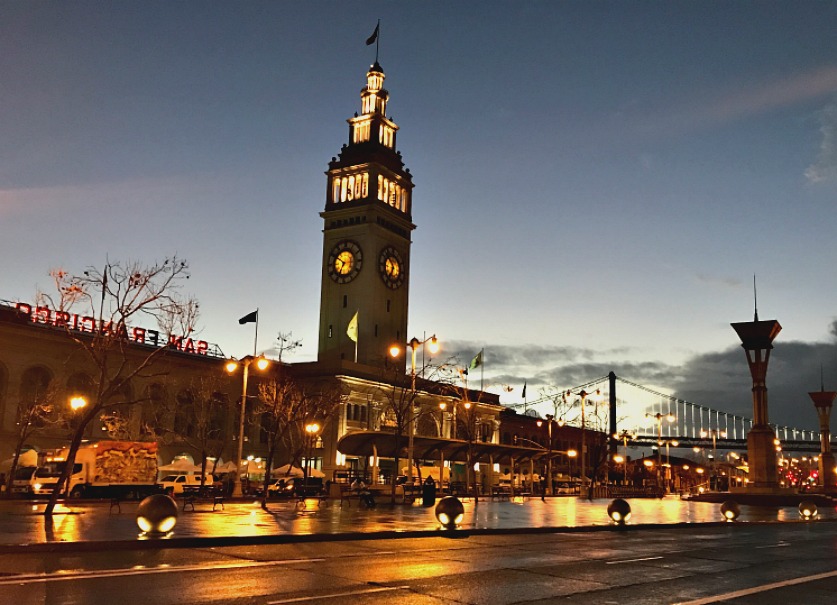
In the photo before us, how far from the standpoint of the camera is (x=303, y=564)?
15523 millimetres

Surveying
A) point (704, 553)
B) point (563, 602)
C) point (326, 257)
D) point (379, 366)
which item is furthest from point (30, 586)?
point (326, 257)

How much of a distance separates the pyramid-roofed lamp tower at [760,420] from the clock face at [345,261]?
47.8 meters

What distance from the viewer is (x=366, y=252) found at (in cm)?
9731

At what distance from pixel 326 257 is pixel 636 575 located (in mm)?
87502

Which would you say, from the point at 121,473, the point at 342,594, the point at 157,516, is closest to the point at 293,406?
the point at 121,473

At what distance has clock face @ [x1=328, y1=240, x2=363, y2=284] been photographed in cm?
9756

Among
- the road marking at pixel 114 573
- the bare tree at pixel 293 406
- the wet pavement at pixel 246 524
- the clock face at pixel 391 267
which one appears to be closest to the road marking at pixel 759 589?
the road marking at pixel 114 573

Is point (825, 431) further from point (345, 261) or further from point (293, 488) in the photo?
point (293, 488)

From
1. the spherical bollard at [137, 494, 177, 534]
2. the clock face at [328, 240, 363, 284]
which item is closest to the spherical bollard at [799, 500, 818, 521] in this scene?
the spherical bollard at [137, 494, 177, 534]

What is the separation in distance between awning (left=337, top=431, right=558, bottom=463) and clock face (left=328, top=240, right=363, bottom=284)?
32.8m

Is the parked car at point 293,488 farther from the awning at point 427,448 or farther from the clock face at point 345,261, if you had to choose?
the clock face at point 345,261

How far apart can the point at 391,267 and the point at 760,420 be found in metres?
50.1

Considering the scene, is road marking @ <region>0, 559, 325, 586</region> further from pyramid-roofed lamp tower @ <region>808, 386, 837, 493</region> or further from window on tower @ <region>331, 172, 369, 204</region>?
pyramid-roofed lamp tower @ <region>808, 386, 837, 493</region>

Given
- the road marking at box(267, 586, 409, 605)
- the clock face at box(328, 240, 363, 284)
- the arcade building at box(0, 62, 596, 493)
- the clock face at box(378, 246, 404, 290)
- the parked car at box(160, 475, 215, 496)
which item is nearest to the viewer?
the road marking at box(267, 586, 409, 605)
